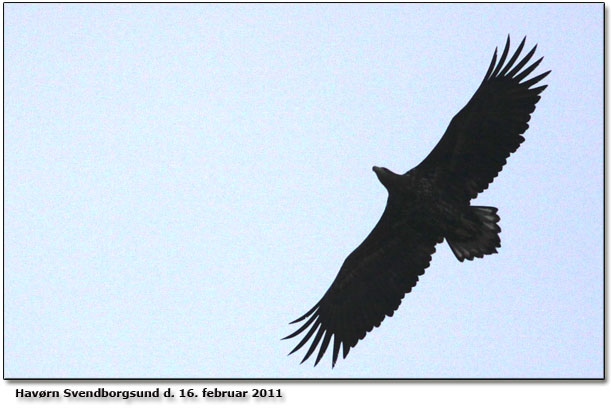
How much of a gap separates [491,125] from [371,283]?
8.78 ft

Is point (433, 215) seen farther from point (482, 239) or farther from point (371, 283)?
point (371, 283)

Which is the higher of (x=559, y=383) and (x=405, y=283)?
(x=405, y=283)

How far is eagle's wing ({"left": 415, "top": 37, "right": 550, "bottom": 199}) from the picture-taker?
1053cm

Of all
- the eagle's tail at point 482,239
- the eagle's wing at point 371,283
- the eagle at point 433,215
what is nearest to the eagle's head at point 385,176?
the eagle at point 433,215

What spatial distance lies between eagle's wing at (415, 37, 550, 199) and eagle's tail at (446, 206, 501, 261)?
0.29 m

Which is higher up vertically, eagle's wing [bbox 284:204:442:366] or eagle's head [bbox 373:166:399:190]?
eagle's head [bbox 373:166:399:190]

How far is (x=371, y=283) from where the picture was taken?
11648 mm

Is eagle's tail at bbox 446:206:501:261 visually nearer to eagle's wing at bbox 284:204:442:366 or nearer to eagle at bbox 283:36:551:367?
eagle at bbox 283:36:551:367

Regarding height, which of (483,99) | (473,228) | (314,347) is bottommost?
(314,347)

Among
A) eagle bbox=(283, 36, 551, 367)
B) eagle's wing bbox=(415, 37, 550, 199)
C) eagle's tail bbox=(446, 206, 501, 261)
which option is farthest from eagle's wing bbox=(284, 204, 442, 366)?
eagle's wing bbox=(415, 37, 550, 199)
